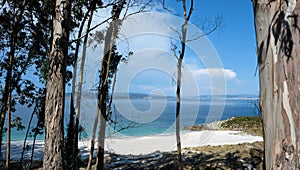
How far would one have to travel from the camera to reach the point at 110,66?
5.67 m

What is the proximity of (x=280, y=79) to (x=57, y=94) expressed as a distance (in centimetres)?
298

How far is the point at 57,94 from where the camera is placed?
3.48 meters

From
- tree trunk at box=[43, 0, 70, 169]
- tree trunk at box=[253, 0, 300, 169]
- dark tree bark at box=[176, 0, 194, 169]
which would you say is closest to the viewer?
tree trunk at box=[253, 0, 300, 169]

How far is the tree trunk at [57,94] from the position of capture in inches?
135

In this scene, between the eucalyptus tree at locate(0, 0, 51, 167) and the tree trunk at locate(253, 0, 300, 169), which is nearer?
the tree trunk at locate(253, 0, 300, 169)

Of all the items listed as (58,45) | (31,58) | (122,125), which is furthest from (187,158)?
(58,45)

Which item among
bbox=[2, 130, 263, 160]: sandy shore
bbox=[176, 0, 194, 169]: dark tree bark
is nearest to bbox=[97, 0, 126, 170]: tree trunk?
bbox=[176, 0, 194, 169]: dark tree bark

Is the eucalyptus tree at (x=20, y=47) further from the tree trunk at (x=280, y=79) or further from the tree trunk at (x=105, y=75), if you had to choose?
the tree trunk at (x=280, y=79)

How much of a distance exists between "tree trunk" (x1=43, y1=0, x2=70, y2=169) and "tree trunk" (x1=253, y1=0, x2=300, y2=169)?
113 inches

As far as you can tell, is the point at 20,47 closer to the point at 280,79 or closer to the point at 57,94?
the point at 57,94

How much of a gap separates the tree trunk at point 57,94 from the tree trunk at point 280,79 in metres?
2.88

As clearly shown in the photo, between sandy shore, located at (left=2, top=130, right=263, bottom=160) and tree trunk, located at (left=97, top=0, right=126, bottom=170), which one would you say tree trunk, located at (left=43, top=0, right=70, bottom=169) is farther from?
sandy shore, located at (left=2, top=130, right=263, bottom=160)

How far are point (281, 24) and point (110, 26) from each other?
15.7ft

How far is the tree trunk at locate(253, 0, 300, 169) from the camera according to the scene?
39.4 inches
